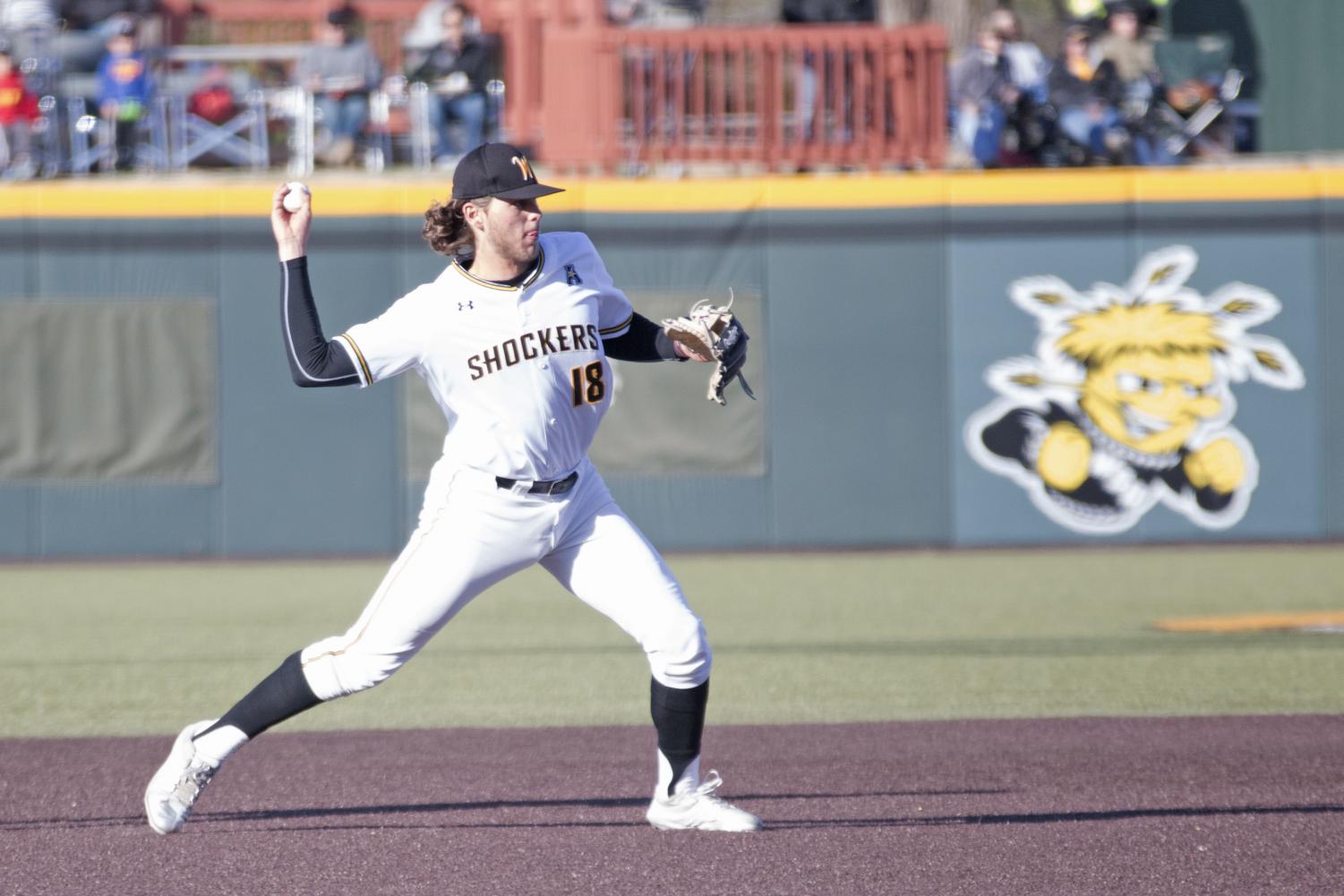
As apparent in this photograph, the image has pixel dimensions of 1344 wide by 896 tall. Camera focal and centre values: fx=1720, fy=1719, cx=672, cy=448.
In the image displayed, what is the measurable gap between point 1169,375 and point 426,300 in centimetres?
Answer: 987

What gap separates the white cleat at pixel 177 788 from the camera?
4.65 metres

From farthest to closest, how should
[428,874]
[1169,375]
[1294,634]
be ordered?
1. [1169,375]
2. [1294,634]
3. [428,874]

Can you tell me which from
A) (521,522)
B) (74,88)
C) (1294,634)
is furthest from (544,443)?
(74,88)

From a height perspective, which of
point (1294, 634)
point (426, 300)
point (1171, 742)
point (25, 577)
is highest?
point (426, 300)

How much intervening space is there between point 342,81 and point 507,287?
10969 mm

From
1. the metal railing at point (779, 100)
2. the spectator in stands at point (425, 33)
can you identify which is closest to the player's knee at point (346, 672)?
the metal railing at point (779, 100)

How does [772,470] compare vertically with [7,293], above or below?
below

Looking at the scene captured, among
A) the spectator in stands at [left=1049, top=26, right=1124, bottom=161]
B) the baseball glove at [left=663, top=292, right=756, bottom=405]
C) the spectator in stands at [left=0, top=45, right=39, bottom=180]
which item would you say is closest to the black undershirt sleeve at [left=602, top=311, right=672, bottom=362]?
the baseball glove at [left=663, top=292, right=756, bottom=405]

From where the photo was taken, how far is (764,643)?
9.12 meters

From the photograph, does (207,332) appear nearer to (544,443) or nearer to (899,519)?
(899,519)

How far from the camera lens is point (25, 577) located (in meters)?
12.6

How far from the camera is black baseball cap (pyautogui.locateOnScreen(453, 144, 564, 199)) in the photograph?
181 inches

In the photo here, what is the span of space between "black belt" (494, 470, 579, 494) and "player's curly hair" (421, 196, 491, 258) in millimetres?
662

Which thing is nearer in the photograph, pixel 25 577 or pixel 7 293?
pixel 25 577
